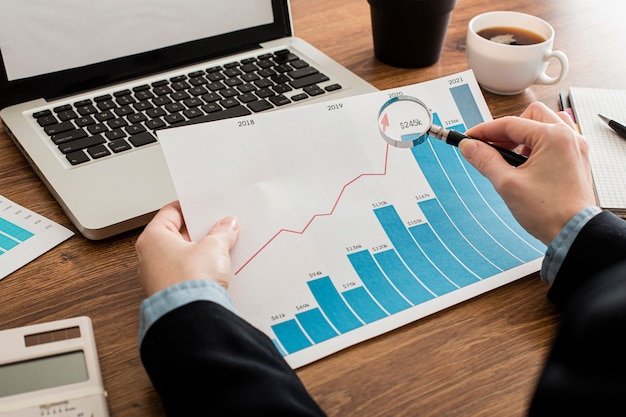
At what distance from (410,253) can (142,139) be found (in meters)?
0.38

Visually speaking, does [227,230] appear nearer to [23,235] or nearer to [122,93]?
[23,235]

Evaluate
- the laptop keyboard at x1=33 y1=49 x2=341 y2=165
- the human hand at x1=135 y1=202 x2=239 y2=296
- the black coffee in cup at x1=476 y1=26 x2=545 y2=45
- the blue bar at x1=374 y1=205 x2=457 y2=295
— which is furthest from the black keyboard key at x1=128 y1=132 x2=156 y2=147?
the black coffee in cup at x1=476 y1=26 x2=545 y2=45

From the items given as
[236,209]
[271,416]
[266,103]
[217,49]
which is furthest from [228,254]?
[217,49]

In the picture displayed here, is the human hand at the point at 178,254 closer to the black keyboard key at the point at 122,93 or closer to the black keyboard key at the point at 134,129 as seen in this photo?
the black keyboard key at the point at 134,129

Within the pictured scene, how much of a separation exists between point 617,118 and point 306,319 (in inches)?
22.4

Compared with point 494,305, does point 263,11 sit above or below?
above

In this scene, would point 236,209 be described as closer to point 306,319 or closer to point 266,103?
point 306,319

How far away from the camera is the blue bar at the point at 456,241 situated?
2.40 ft

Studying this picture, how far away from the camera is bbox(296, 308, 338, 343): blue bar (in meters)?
0.65

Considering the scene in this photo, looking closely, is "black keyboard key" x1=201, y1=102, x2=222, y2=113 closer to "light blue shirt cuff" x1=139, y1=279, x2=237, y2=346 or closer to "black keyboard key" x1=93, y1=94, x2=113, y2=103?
"black keyboard key" x1=93, y1=94, x2=113, y2=103

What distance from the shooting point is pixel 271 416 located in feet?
1.71

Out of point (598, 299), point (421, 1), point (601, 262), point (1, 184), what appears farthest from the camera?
point (421, 1)

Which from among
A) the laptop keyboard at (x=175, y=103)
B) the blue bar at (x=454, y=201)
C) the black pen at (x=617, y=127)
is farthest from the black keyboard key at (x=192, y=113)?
the black pen at (x=617, y=127)

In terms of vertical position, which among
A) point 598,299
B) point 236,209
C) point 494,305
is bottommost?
point 494,305
